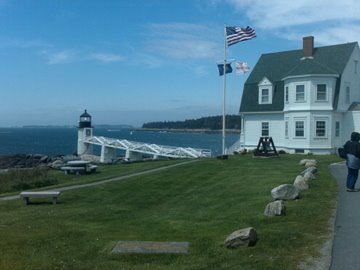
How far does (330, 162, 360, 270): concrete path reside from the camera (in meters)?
7.85

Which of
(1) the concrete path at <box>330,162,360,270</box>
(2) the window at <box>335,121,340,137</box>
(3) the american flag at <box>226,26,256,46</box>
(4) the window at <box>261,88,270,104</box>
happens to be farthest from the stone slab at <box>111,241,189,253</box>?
(4) the window at <box>261,88,270,104</box>

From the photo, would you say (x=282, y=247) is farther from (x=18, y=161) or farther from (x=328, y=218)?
(x=18, y=161)

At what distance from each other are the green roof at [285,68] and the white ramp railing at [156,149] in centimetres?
625

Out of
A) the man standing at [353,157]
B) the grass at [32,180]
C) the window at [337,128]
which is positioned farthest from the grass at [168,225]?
the window at [337,128]

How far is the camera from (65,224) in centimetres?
1197

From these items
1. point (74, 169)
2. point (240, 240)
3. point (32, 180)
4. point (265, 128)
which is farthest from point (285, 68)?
point (240, 240)

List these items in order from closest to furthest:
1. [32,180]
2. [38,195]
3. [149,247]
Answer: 1. [149,247]
2. [38,195]
3. [32,180]

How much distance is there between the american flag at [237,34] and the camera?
35875 mm

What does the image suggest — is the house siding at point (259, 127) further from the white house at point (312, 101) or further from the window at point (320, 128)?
the window at point (320, 128)

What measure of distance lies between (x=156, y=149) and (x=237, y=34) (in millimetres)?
20607

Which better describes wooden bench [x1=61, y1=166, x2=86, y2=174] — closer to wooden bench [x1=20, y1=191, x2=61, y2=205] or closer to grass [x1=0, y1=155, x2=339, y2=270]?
grass [x1=0, y1=155, x2=339, y2=270]

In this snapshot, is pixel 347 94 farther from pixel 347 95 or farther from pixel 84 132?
pixel 84 132

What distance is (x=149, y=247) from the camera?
9094 millimetres

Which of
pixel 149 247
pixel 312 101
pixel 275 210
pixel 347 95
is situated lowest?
pixel 149 247
